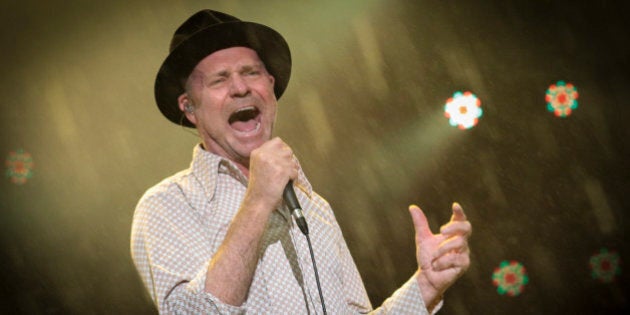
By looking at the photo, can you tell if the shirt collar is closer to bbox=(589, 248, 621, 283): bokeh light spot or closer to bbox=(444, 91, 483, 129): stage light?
bbox=(444, 91, 483, 129): stage light

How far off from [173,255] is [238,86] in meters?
0.60

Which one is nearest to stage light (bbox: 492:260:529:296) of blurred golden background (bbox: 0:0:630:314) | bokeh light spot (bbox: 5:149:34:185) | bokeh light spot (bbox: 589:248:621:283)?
blurred golden background (bbox: 0:0:630:314)

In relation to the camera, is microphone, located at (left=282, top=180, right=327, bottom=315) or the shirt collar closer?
microphone, located at (left=282, top=180, right=327, bottom=315)

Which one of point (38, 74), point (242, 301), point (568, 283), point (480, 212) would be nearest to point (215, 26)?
point (242, 301)

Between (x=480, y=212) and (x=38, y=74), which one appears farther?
(x=480, y=212)

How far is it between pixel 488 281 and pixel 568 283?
627 millimetres

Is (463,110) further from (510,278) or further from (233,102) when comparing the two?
(233,102)

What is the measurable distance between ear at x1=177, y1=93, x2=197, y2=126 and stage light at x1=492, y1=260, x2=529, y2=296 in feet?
9.45

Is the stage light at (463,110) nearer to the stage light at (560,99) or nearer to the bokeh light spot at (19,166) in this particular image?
the stage light at (560,99)

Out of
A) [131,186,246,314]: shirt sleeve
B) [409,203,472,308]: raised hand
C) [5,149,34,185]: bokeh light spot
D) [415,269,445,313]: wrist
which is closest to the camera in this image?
[131,186,246,314]: shirt sleeve

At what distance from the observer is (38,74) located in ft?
10.0

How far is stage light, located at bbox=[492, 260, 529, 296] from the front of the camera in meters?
3.78

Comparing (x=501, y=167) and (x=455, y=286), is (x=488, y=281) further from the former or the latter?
(x=501, y=167)

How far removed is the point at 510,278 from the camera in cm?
381
